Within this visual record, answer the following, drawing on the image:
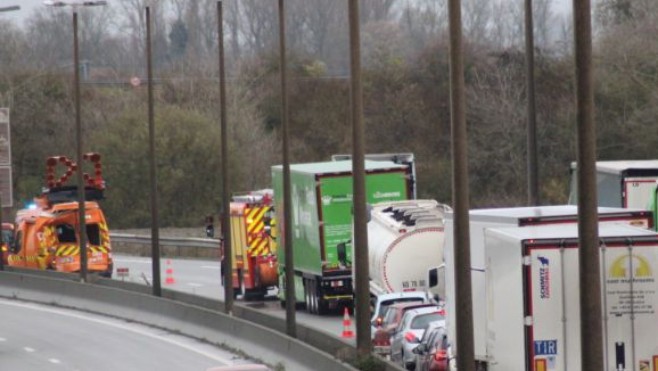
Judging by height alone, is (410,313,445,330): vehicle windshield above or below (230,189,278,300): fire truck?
below

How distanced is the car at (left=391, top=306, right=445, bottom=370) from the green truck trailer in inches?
433

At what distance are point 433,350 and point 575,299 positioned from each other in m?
6.64

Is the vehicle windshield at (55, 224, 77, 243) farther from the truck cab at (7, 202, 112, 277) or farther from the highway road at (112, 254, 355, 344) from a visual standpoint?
the highway road at (112, 254, 355, 344)

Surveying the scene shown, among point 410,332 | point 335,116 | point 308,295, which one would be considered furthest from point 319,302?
point 335,116

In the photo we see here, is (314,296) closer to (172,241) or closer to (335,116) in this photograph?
(172,241)

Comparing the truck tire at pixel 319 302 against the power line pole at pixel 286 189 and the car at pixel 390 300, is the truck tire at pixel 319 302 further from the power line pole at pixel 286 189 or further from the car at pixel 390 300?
the car at pixel 390 300

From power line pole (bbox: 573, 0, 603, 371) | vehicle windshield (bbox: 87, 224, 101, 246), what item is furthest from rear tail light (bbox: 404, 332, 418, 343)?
vehicle windshield (bbox: 87, 224, 101, 246)

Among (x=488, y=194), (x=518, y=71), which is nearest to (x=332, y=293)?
(x=488, y=194)

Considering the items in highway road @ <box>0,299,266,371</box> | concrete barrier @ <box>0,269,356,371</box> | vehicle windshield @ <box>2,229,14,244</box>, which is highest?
→ vehicle windshield @ <box>2,229,14,244</box>

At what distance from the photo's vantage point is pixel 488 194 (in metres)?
75.4

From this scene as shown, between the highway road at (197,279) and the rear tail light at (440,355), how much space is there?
12.3 meters

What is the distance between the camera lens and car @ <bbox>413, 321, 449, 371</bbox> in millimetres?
26891

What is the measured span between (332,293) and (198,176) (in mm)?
42362

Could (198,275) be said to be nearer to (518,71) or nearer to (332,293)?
(332,293)
